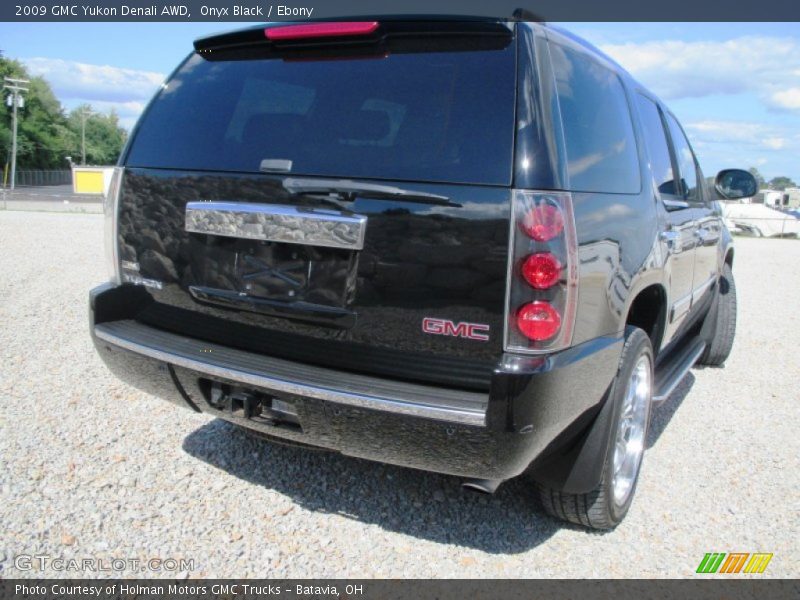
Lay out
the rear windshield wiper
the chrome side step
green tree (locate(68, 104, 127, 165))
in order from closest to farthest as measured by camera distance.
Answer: the rear windshield wiper
the chrome side step
green tree (locate(68, 104, 127, 165))

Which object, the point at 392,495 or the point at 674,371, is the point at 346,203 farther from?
the point at 674,371

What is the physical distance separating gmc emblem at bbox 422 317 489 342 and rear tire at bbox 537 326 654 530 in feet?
2.64

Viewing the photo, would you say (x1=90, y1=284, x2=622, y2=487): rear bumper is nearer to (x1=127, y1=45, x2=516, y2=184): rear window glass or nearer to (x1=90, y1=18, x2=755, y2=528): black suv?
(x1=90, y1=18, x2=755, y2=528): black suv

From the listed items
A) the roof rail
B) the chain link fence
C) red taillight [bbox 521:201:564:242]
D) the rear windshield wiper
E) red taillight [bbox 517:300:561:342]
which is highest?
the roof rail

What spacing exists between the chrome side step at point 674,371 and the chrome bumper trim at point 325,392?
159 centimetres

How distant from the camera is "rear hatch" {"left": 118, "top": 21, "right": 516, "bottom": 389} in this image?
2.22 meters

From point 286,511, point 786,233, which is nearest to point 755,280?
point 286,511

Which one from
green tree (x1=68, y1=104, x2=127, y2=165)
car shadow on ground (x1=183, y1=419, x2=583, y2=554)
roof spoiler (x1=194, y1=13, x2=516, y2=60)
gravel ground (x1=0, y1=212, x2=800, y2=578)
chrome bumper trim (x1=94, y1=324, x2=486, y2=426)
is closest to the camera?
chrome bumper trim (x1=94, y1=324, x2=486, y2=426)

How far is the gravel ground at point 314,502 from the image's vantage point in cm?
263

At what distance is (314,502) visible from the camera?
3.04m

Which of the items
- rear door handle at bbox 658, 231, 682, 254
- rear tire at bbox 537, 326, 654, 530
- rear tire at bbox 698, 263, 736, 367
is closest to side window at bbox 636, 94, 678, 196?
rear door handle at bbox 658, 231, 682, 254

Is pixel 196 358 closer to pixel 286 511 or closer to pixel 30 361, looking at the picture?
pixel 286 511

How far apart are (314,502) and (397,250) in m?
1.40
